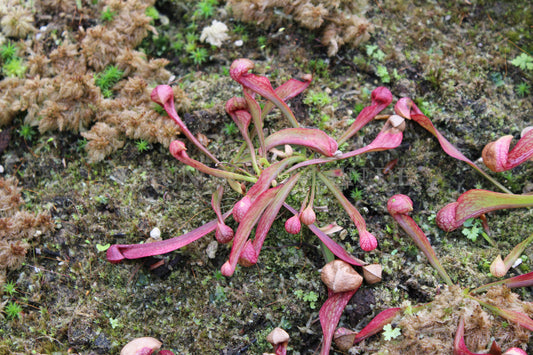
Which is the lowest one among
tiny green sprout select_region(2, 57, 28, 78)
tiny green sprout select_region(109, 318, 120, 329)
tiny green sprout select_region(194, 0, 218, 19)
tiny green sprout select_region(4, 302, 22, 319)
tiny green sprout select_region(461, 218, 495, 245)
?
tiny green sprout select_region(4, 302, 22, 319)

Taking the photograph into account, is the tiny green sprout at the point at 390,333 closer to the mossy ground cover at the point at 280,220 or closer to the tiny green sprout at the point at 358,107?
the mossy ground cover at the point at 280,220

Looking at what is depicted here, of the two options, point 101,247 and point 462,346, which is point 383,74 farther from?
point 101,247

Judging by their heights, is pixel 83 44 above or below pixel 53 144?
above

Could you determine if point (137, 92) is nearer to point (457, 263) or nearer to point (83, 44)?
point (83, 44)

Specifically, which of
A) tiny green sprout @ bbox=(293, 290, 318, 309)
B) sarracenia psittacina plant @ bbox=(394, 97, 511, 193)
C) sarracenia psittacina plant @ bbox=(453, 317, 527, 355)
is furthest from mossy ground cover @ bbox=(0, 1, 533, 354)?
sarracenia psittacina plant @ bbox=(453, 317, 527, 355)

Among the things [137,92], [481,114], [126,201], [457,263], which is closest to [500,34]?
[481,114]

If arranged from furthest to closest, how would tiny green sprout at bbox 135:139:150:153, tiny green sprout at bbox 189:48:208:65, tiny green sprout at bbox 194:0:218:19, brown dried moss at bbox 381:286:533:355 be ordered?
tiny green sprout at bbox 194:0:218:19 → tiny green sprout at bbox 189:48:208:65 → tiny green sprout at bbox 135:139:150:153 → brown dried moss at bbox 381:286:533:355

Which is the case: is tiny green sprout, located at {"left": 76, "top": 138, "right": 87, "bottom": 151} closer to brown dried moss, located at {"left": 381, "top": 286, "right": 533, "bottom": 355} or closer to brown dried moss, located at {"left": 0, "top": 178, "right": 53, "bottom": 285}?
brown dried moss, located at {"left": 0, "top": 178, "right": 53, "bottom": 285}
